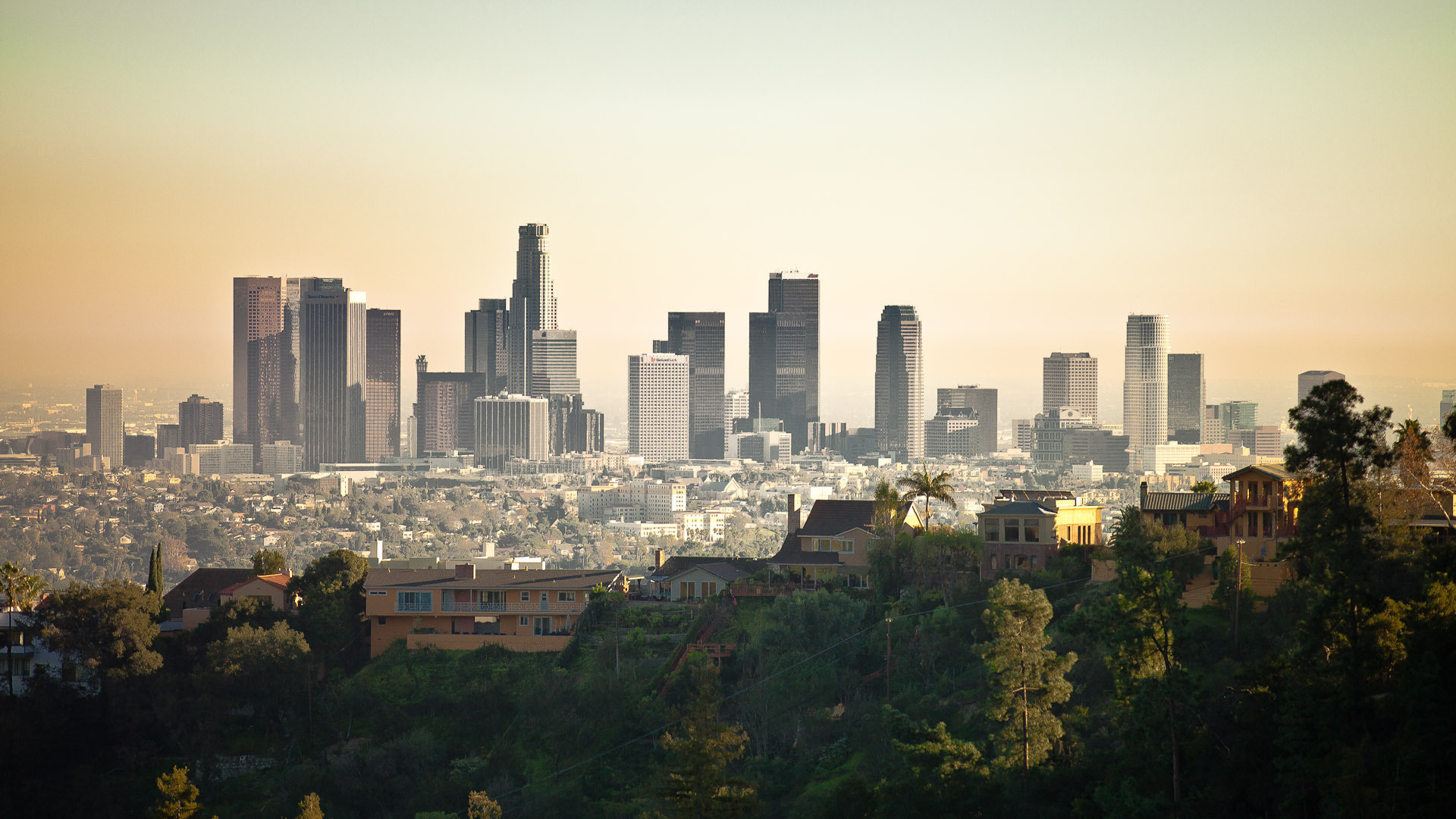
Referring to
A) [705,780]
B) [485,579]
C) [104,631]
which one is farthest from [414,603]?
[705,780]

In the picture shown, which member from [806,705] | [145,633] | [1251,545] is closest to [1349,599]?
[1251,545]

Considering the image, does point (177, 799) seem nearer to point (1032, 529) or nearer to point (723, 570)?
point (723, 570)

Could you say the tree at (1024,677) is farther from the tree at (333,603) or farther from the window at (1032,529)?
the tree at (333,603)

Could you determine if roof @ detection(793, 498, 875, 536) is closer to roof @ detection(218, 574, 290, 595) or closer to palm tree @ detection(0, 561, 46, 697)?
roof @ detection(218, 574, 290, 595)

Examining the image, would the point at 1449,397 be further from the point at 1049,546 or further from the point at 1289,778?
the point at 1289,778

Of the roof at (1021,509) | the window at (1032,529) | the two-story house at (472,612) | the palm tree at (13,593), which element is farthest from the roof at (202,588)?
the window at (1032,529)
